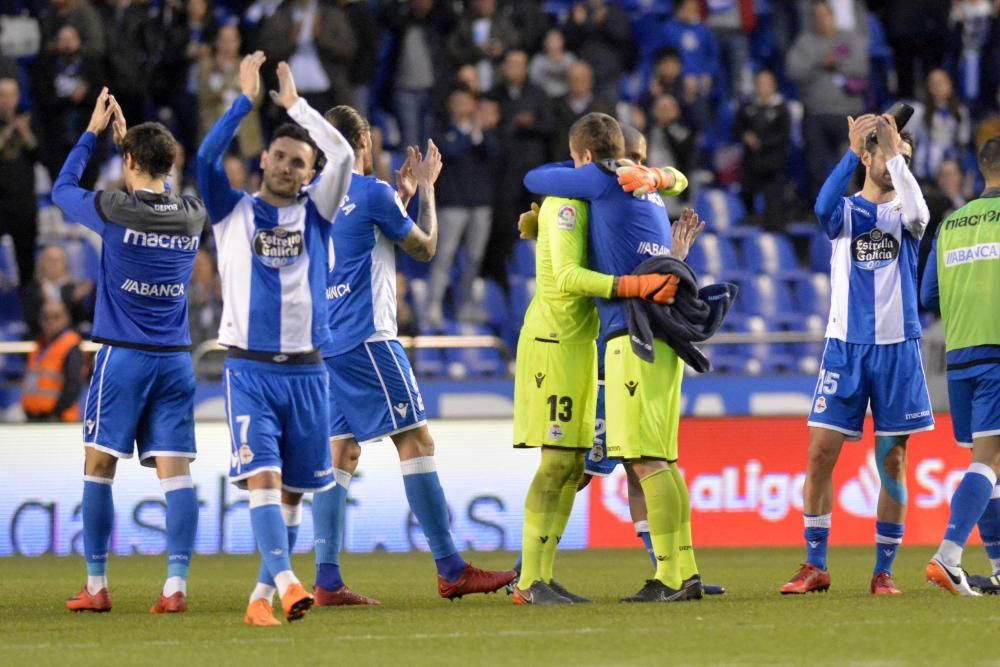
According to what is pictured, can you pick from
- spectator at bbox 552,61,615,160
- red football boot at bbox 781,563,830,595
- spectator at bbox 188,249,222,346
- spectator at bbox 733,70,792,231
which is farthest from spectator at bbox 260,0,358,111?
red football boot at bbox 781,563,830,595

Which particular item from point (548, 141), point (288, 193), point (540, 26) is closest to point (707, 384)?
point (548, 141)

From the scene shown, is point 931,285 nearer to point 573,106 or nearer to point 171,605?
point 171,605

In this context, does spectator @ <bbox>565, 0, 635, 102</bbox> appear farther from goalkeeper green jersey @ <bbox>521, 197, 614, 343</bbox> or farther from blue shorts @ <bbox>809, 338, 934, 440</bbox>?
goalkeeper green jersey @ <bbox>521, 197, 614, 343</bbox>

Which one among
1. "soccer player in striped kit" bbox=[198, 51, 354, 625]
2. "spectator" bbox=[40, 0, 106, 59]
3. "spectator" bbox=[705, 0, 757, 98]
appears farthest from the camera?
"spectator" bbox=[705, 0, 757, 98]

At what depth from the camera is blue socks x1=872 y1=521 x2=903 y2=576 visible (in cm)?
1011

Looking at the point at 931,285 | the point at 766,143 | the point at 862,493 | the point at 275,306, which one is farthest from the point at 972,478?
the point at 766,143

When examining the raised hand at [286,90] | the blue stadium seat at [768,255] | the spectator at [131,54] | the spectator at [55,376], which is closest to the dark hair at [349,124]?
the raised hand at [286,90]

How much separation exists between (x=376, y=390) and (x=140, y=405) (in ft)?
4.09

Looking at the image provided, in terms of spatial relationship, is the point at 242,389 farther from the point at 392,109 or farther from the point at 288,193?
the point at 392,109

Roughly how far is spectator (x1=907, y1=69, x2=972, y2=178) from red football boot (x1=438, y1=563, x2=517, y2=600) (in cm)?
1188

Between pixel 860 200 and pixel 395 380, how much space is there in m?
2.75

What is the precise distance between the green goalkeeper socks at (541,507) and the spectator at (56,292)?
8.56 meters

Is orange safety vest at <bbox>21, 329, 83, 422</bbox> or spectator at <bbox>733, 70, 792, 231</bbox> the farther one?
spectator at <bbox>733, 70, 792, 231</bbox>

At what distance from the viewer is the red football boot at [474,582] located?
31.7ft
